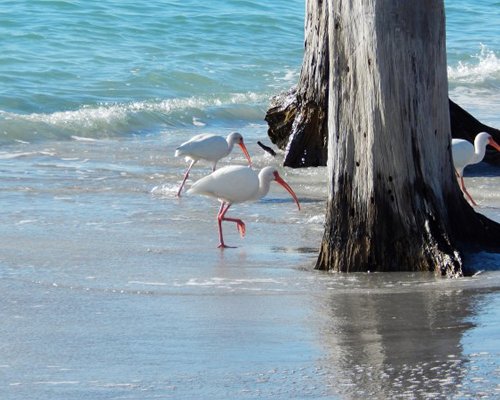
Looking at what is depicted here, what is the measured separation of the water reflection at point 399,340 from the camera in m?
5.12

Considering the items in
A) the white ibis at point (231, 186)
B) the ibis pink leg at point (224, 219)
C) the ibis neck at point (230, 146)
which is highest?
the white ibis at point (231, 186)

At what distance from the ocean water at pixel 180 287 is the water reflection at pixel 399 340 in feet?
0.04

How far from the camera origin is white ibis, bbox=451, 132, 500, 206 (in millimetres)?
11234

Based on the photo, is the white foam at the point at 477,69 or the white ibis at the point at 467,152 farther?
the white foam at the point at 477,69

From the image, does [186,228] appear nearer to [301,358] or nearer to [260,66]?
[301,358]

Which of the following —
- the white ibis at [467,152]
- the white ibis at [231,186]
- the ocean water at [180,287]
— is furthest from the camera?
the white ibis at [467,152]

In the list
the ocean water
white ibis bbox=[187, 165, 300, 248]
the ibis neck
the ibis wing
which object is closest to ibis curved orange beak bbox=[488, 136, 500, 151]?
the ocean water

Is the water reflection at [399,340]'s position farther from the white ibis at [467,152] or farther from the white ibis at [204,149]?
the white ibis at [204,149]

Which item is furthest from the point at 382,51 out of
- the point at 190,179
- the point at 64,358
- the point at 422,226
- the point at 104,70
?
the point at 104,70

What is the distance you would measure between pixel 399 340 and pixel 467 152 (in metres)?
5.70

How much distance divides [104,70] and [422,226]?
14.3 metres

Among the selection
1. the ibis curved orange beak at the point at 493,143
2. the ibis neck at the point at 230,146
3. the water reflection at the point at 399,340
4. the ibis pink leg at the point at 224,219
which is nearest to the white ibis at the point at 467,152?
the ibis curved orange beak at the point at 493,143

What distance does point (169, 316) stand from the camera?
21.3ft

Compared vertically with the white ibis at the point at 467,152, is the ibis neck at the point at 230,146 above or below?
below
